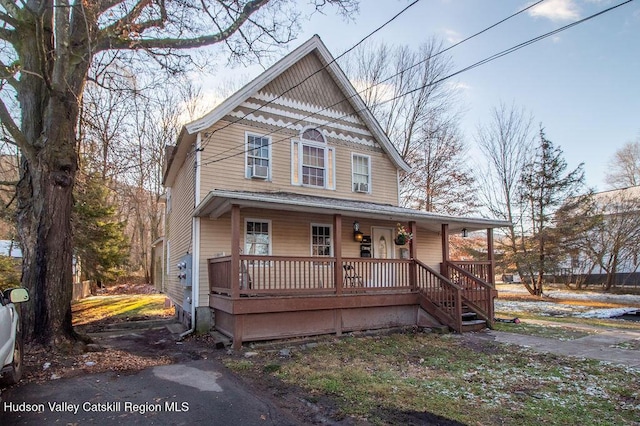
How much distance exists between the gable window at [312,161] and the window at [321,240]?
4.42 ft

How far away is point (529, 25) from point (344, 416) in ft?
21.0

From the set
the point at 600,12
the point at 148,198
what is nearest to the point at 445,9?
the point at 600,12

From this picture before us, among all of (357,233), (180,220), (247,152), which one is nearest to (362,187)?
(357,233)

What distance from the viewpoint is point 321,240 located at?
40.3ft

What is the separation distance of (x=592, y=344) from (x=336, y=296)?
5735 mm

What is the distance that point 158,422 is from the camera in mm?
4508

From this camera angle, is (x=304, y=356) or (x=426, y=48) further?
(x=426, y=48)

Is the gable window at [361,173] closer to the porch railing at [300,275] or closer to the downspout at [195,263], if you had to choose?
the porch railing at [300,275]

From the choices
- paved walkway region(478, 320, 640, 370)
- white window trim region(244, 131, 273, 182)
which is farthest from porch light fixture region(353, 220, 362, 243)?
paved walkway region(478, 320, 640, 370)

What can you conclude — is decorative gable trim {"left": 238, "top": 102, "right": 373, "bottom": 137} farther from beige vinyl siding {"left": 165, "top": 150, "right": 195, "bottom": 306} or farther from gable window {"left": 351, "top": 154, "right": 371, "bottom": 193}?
beige vinyl siding {"left": 165, "top": 150, "right": 195, "bottom": 306}

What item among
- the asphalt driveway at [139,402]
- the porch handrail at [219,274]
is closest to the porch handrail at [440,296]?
the porch handrail at [219,274]

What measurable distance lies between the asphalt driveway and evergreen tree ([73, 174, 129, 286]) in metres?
11.6

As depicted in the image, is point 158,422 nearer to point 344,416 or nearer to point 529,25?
point 344,416

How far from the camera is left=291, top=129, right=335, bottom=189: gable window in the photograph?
12.3m
